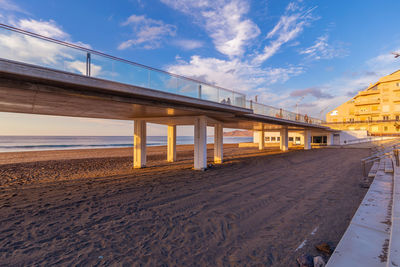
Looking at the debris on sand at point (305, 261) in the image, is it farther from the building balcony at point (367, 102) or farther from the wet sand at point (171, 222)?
the building balcony at point (367, 102)

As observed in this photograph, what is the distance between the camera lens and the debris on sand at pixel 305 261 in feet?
12.3

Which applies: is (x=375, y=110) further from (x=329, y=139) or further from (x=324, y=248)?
(x=324, y=248)

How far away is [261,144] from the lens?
37875 millimetres

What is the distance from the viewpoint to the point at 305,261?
3.78 m

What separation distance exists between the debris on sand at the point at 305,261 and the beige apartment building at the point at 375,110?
6039 cm

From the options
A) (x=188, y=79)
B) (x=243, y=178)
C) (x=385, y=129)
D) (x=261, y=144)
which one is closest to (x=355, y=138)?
(x=385, y=129)

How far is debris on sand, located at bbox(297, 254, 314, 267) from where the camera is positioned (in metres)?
3.74

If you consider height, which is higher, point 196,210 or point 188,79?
point 188,79

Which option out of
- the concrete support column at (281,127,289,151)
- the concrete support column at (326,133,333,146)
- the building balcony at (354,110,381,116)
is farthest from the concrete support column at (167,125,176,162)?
the building balcony at (354,110,381,116)

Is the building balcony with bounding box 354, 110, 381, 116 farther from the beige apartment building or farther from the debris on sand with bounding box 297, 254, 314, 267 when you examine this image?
the debris on sand with bounding box 297, 254, 314, 267

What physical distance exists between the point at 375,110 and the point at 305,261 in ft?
242

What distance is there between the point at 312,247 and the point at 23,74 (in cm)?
1002

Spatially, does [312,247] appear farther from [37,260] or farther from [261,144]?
[261,144]

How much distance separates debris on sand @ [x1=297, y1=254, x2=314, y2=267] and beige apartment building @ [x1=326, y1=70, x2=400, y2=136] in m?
60.4
